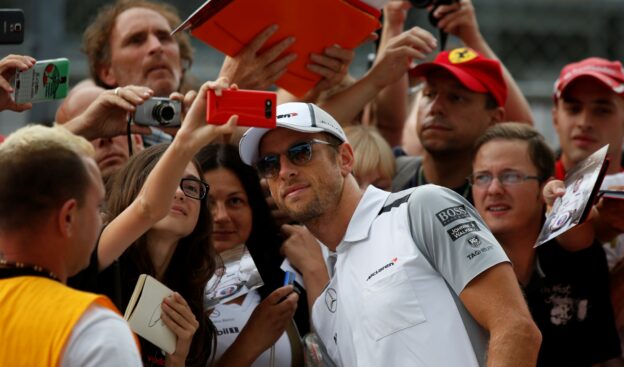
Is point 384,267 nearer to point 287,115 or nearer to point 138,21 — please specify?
point 287,115

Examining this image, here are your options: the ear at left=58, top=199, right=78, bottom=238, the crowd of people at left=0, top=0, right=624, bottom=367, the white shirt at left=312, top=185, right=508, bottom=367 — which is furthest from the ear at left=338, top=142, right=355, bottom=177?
the ear at left=58, top=199, right=78, bottom=238

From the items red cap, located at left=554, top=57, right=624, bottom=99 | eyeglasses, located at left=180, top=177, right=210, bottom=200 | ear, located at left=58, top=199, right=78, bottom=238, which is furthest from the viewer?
red cap, located at left=554, top=57, right=624, bottom=99

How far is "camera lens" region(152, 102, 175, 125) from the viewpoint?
430cm

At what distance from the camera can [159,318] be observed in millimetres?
3650

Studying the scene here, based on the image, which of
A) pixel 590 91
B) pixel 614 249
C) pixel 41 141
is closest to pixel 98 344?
pixel 41 141

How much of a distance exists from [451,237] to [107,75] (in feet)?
7.98

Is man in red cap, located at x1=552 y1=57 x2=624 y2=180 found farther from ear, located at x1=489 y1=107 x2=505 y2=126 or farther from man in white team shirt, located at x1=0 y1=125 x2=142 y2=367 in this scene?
man in white team shirt, located at x1=0 y1=125 x2=142 y2=367

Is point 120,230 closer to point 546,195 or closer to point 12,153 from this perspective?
point 12,153

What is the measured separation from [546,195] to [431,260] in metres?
0.81

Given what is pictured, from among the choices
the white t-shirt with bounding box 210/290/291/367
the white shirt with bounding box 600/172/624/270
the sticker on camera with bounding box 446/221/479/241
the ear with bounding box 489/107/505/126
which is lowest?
the white t-shirt with bounding box 210/290/291/367

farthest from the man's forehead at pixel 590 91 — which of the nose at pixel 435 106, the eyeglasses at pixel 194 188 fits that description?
the eyeglasses at pixel 194 188

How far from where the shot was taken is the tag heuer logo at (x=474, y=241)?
3.56 meters

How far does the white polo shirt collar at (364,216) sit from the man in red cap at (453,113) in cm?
114

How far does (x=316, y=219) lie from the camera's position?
13.0 ft
